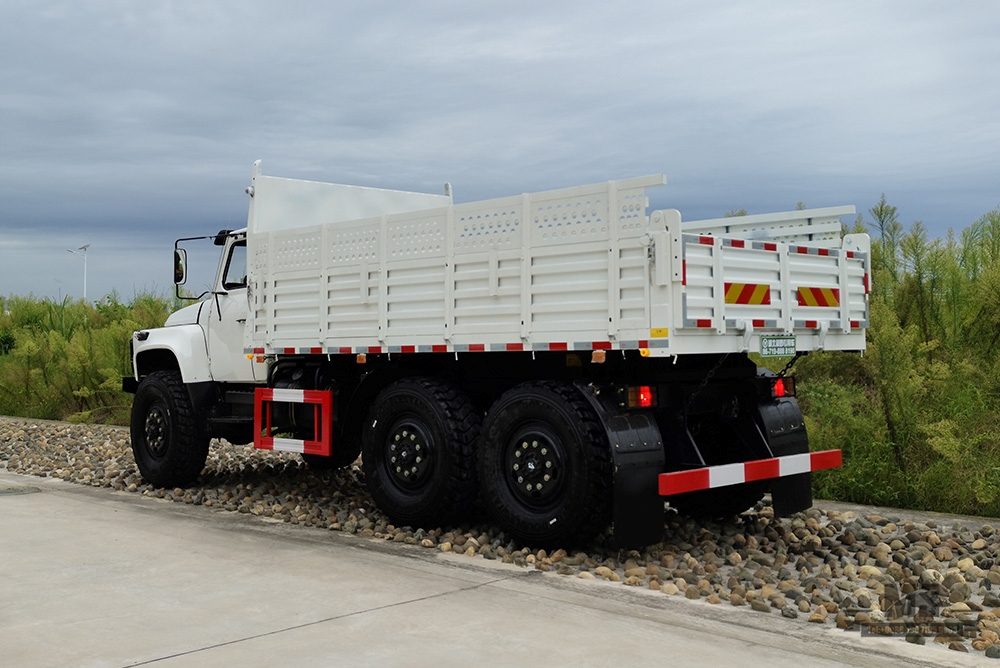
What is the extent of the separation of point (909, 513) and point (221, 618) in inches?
230

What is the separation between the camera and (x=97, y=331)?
19.2 metres

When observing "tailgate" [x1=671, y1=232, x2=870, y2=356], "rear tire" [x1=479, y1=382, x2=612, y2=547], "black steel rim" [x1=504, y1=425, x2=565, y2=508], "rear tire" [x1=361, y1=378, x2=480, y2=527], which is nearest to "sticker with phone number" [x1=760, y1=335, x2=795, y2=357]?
"tailgate" [x1=671, y1=232, x2=870, y2=356]

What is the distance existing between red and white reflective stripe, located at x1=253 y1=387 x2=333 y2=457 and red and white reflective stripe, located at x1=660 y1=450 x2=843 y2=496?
3371 mm

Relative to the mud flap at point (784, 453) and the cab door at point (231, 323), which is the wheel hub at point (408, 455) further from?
the mud flap at point (784, 453)

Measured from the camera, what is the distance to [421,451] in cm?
836

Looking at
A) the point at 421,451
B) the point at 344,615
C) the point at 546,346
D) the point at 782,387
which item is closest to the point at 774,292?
the point at 782,387

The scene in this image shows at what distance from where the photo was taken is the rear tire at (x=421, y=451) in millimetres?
8086

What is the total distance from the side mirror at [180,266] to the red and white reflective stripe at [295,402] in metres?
1.39

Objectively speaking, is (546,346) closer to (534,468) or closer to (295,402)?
(534,468)

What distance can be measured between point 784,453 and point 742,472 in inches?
33.4

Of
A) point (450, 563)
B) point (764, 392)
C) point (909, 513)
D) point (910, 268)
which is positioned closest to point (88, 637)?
point (450, 563)

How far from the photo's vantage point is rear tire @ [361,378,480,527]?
8.09 m

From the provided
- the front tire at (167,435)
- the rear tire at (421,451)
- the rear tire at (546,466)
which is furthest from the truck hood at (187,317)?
the rear tire at (546,466)

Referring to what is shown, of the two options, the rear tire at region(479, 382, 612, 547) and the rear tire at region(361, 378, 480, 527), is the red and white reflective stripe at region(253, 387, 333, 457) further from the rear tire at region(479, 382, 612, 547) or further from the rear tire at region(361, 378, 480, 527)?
the rear tire at region(479, 382, 612, 547)
